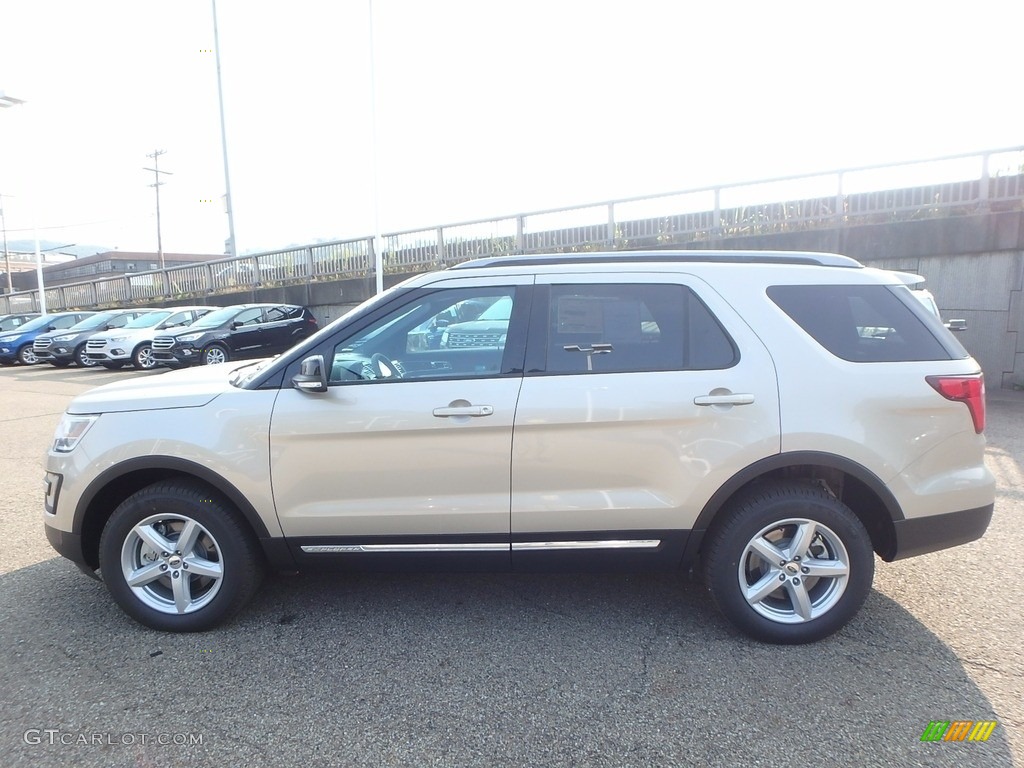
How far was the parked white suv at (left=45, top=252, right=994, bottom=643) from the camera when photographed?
3.01 metres

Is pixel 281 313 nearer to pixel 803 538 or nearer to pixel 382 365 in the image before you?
pixel 382 365

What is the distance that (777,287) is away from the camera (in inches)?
126

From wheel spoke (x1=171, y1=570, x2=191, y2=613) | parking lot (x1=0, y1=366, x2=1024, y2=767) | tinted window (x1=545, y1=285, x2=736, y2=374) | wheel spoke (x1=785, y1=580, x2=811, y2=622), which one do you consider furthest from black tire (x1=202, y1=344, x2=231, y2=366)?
wheel spoke (x1=785, y1=580, x2=811, y2=622)

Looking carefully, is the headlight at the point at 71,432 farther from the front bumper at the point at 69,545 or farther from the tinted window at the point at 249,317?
the tinted window at the point at 249,317

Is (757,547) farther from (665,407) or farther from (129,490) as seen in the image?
(129,490)

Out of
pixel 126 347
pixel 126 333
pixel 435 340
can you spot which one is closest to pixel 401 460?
pixel 435 340

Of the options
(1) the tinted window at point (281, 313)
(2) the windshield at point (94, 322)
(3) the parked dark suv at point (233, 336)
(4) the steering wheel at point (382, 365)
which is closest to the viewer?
(4) the steering wheel at point (382, 365)

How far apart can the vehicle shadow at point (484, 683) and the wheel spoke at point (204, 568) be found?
0.32 meters

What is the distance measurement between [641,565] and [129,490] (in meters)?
2.61

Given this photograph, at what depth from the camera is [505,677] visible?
284 centimetres

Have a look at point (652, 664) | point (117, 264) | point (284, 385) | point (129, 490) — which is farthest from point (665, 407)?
point (117, 264)

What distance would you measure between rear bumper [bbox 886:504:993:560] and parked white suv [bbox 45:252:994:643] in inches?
0.5

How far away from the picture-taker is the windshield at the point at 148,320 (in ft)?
59.6

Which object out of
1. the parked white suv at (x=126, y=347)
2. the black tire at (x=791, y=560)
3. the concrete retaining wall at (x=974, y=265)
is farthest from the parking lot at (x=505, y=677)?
the parked white suv at (x=126, y=347)
